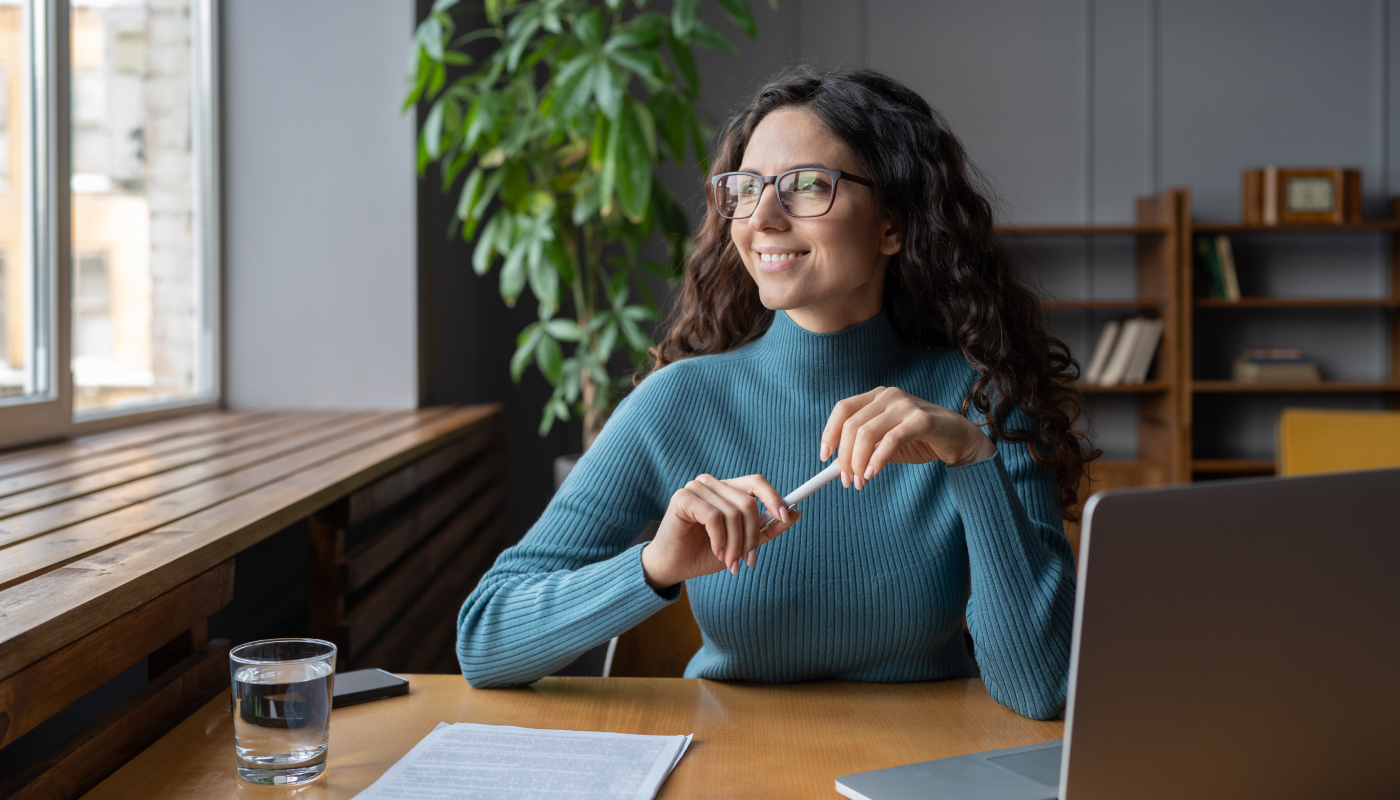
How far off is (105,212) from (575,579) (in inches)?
71.9

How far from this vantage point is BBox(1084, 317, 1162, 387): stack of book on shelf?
167 inches

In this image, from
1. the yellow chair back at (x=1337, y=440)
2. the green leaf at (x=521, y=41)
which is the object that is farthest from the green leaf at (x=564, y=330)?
the yellow chair back at (x=1337, y=440)

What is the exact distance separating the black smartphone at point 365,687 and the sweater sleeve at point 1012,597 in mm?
595

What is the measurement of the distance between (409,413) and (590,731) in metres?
1.97

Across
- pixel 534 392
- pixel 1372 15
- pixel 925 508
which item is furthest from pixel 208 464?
pixel 1372 15

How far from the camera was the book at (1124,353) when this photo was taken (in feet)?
14.0

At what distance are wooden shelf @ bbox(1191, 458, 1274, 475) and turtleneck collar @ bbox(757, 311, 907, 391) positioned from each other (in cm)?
337

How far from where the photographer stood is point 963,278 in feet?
4.23

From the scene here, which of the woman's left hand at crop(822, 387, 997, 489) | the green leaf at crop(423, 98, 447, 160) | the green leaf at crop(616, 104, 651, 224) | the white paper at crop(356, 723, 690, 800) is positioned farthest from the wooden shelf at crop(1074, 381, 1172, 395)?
the white paper at crop(356, 723, 690, 800)

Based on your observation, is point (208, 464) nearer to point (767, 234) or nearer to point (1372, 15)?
point (767, 234)

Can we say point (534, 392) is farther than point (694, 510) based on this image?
Yes

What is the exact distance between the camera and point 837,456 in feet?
3.45

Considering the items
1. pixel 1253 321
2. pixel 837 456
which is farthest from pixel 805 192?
pixel 1253 321

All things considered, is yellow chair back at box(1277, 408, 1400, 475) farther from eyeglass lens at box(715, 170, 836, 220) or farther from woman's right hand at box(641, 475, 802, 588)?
woman's right hand at box(641, 475, 802, 588)
